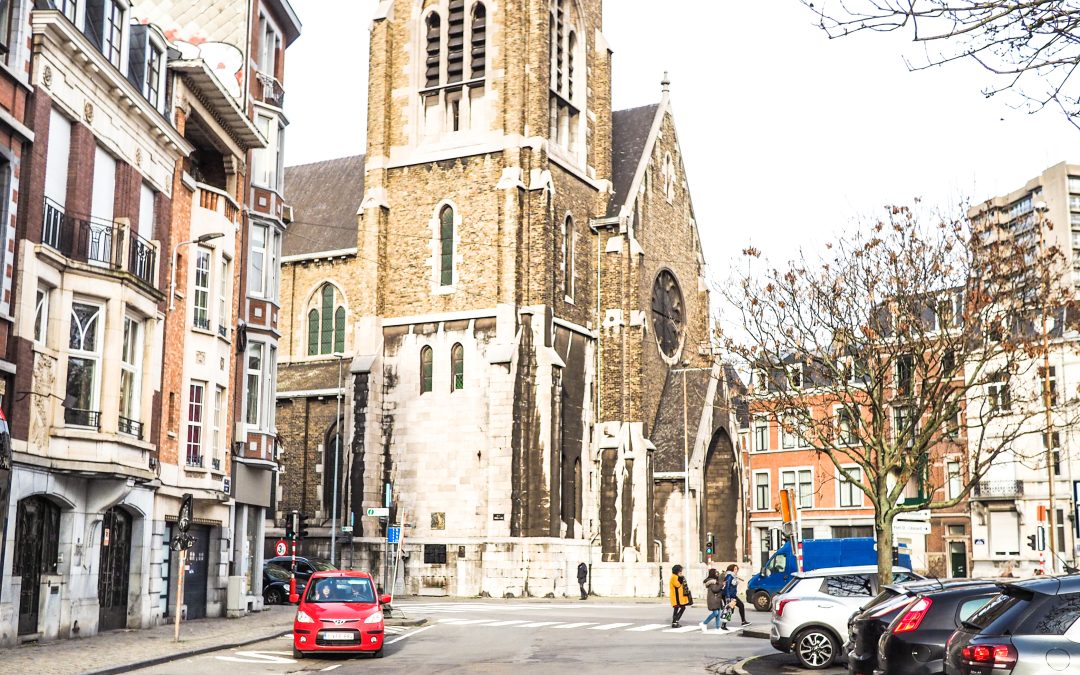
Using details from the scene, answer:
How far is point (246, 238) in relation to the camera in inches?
1224

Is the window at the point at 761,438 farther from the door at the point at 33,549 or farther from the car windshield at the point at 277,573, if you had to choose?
the door at the point at 33,549

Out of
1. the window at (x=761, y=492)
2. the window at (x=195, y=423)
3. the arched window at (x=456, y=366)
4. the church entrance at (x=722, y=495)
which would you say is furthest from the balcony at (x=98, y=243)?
the window at (x=761, y=492)

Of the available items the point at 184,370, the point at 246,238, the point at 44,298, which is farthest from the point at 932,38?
the point at 246,238

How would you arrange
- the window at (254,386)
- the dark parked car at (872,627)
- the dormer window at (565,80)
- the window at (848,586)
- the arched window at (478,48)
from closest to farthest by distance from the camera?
the dark parked car at (872,627)
the window at (848,586)
the window at (254,386)
the arched window at (478,48)
the dormer window at (565,80)

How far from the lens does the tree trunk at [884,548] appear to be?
19531 mm

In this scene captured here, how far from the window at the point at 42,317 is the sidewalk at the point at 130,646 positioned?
5.00 m

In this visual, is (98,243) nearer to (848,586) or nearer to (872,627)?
(848,586)

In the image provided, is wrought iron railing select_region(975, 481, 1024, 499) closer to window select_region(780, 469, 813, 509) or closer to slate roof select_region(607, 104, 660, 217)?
window select_region(780, 469, 813, 509)

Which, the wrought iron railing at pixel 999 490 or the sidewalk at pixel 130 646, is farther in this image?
the wrought iron railing at pixel 999 490

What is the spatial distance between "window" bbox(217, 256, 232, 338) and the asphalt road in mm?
8264

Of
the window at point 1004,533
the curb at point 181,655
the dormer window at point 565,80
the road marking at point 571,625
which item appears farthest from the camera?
the window at point 1004,533

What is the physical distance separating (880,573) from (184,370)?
15723mm

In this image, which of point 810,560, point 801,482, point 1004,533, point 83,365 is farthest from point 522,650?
point 801,482

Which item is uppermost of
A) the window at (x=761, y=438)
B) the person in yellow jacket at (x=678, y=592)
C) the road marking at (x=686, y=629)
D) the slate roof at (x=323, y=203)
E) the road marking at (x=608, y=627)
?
the slate roof at (x=323, y=203)
